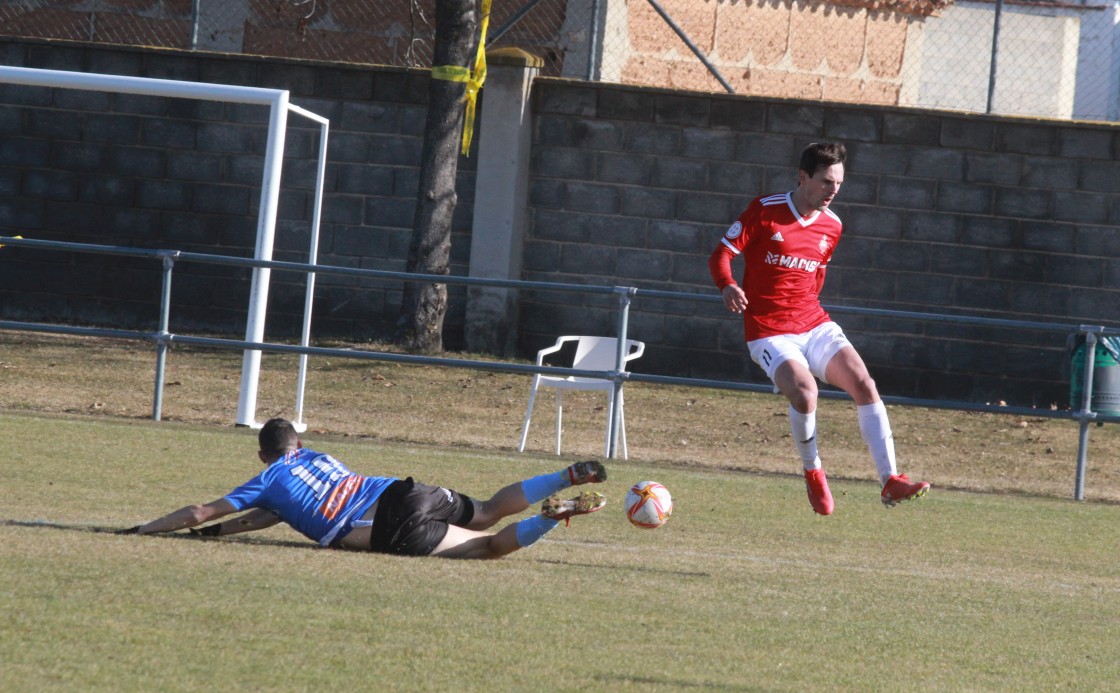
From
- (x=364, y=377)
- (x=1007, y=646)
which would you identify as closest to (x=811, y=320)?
(x=1007, y=646)

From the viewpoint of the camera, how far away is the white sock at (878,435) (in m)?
7.97

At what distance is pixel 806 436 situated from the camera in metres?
8.12

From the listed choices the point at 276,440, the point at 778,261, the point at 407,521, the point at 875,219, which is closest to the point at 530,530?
the point at 407,521

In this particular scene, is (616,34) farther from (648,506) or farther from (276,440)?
(276,440)

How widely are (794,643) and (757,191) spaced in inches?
412

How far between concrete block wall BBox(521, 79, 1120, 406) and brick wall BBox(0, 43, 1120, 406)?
22mm

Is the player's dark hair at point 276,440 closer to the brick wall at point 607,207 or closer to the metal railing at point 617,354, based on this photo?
the metal railing at point 617,354

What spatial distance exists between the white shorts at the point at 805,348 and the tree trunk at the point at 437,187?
734 centimetres

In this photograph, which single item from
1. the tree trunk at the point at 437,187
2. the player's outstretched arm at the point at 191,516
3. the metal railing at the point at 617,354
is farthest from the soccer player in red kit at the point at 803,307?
the tree trunk at the point at 437,187

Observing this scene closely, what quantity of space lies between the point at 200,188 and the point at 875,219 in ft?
23.6

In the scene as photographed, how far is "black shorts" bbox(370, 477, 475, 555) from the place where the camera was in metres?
6.84

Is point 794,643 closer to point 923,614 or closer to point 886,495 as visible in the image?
point 923,614

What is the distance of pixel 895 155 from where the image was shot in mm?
15391

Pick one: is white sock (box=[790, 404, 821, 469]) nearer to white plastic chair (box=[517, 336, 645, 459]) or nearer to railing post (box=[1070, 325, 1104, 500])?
white plastic chair (box=[517, 336, 645, 459])
